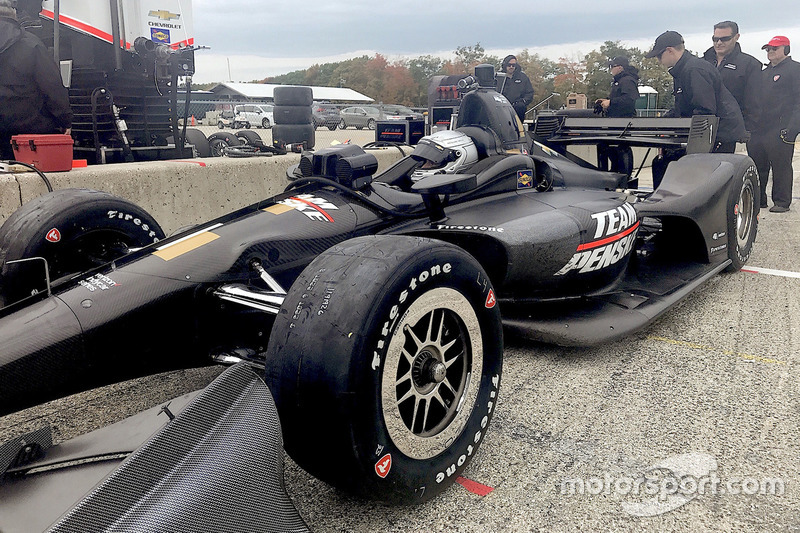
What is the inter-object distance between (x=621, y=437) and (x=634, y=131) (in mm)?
3690

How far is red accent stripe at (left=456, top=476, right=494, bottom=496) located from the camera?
7.10 ft

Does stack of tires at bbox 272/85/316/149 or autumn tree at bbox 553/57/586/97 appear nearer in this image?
stack of tires at bbox 272/85/316/149

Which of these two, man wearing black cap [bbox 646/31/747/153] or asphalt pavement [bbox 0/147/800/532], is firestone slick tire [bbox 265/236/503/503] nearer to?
asphalt pavement [bbox 0/147/800/532]

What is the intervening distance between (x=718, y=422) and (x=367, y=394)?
1704 millimetres

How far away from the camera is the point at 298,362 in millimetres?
1766

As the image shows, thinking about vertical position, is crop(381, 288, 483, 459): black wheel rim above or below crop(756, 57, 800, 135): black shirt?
below

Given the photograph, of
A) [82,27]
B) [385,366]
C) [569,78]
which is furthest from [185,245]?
[569,78]

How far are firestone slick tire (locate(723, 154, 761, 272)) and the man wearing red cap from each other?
12.5 feet

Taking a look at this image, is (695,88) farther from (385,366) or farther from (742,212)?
(385,366)

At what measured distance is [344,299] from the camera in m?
1.81

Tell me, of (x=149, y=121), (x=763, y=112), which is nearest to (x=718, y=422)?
(x=149, y=121)

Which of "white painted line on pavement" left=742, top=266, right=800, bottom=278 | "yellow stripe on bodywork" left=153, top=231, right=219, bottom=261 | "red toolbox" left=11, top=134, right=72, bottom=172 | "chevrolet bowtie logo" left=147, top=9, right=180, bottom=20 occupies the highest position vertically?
"chevrolet bowtie logo" left=147, top=9, right=180, bottom=20

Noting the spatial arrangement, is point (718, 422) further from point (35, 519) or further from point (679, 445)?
point (35, 519)

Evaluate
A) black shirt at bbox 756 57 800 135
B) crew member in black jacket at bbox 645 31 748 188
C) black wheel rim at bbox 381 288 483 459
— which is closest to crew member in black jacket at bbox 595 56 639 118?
crew member in black jacket at bbox 645 31 748 188
